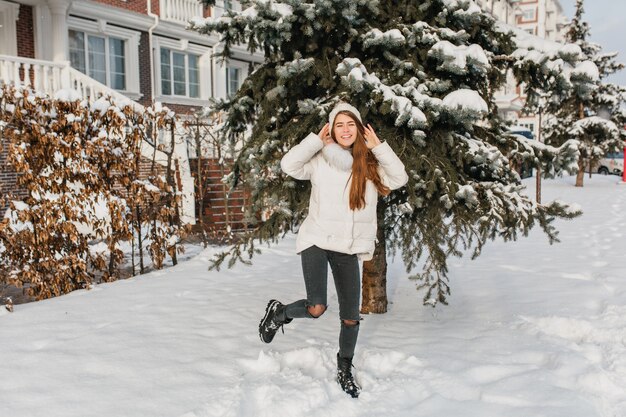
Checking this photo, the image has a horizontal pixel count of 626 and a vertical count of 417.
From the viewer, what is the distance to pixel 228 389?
11.6ft

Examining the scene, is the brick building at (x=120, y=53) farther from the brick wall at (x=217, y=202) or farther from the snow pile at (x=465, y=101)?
the snow pile at (x=465, y=101)

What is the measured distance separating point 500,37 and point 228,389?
12.3 ft

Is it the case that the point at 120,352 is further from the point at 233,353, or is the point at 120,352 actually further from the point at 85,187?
the point at 85,187

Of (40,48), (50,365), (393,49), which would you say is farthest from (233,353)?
(40,48)

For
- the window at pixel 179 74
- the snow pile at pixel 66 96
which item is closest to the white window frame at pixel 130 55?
the window at pixel 179 74

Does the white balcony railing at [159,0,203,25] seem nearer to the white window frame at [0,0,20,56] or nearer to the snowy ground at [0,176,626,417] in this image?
the white window frame at [0,0,20,56]

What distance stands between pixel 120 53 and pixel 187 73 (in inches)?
128

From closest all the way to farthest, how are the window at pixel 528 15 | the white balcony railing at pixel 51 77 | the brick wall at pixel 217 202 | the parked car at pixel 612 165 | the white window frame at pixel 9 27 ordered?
the white balcony railing at pixel 51 77 → the brick wall at pixel 217 202 → the white window frame at pixel 9 27 → the parked car at pixel 612 165 → the window at pixel 528 15

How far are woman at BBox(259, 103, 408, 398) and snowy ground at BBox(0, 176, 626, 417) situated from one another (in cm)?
49

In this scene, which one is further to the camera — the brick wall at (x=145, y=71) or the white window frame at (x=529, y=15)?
the white window frame at (x=529, y=15)

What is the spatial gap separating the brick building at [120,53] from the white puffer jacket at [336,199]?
25.6 feet

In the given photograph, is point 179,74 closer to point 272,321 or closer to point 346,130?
point 272,321

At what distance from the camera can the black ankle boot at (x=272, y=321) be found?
3.96 m

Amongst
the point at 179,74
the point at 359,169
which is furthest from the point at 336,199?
the point at 179,74
